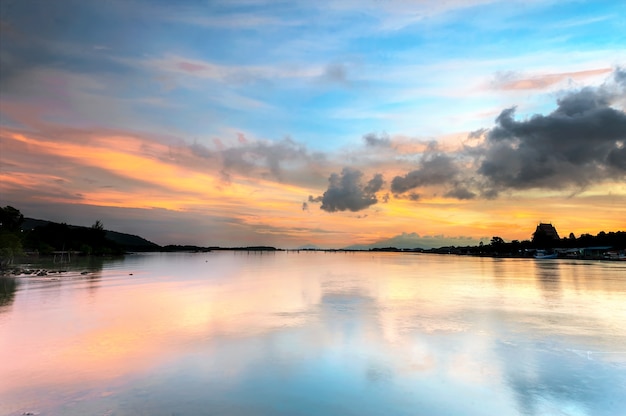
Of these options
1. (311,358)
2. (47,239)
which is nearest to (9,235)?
(47,239)

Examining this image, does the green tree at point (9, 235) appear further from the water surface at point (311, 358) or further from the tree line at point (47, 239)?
the water surface at point (311, 358)

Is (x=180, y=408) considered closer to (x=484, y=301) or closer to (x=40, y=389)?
(x=40, y=389)

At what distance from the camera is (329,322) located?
20656 mm

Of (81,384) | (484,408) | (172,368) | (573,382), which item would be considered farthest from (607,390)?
(81,384)

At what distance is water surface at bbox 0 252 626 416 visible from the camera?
10.2 m

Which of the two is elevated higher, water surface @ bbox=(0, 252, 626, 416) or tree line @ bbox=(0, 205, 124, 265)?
tree line @ bbox=(0, 205, 124, 265)

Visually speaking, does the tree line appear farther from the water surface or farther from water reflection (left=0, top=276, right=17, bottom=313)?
the water surface

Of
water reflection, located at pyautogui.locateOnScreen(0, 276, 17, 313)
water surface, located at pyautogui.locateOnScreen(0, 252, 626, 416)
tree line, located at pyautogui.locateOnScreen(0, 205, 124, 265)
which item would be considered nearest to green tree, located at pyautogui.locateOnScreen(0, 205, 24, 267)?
tree line, located at pyautogui.locateOnScreen(0, 205, 124, 265)

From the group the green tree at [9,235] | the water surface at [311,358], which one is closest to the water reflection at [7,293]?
the water surface at [311,358]

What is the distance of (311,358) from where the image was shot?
14195 millimetres

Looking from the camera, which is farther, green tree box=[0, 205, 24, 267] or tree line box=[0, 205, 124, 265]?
tree line box=[0, 205, 124, 265]

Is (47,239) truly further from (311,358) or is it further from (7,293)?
(311,358)

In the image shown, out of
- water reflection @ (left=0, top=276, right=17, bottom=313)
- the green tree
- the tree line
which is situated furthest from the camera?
the tree line

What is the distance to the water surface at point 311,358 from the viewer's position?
10.2 m
